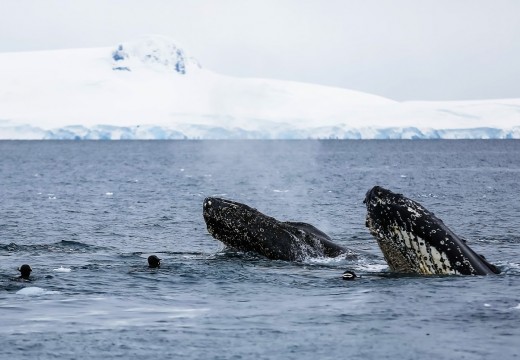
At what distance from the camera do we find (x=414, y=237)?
21.8 m

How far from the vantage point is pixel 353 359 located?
51.9 feet

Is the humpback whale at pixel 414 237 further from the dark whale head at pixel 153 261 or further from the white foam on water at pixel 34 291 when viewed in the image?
the white foam on water at pixel 34 291

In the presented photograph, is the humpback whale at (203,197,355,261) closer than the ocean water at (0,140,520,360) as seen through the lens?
No

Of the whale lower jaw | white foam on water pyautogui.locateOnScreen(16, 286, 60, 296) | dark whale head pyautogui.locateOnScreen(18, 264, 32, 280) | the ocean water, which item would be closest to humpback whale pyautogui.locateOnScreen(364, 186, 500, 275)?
the whale lower jaw

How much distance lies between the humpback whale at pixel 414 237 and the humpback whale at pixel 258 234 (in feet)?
16.8

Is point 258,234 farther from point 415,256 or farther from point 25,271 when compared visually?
point 25,271

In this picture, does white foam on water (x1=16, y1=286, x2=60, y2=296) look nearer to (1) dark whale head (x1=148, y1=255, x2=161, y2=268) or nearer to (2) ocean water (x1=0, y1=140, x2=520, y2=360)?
(2) ocean water (x1=0, y1=140, x2=520, y2=360)

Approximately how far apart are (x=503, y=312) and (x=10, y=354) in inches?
389

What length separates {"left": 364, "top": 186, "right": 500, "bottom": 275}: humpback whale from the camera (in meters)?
21.8

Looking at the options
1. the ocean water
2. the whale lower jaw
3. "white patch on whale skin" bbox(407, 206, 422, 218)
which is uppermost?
"white patch on whale skin" bbox(407, 206, 422, 218)

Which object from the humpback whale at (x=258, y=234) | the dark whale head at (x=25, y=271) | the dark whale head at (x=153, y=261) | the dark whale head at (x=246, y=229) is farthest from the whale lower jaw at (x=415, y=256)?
the dark whale head at (x=25, y=271)

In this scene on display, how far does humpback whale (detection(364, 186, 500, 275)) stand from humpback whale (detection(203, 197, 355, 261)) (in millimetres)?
5123

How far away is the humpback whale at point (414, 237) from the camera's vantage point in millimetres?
21812

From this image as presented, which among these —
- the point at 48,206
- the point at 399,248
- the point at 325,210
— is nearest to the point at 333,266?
the point at 399,248
